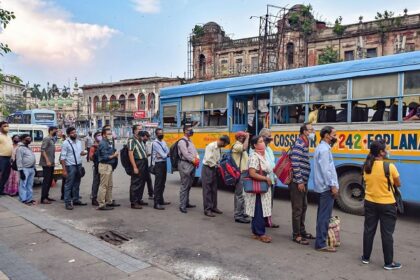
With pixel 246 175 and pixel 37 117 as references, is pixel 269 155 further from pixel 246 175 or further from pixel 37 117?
pixel 37 117

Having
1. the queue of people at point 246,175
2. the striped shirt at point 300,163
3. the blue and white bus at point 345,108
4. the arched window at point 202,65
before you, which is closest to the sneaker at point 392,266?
the queue of people at point 246,175

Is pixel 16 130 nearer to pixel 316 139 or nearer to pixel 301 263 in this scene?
pixel 316 139

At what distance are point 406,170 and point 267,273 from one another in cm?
394

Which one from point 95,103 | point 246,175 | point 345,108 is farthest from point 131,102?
point 246,175

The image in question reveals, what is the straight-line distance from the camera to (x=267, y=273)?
198 inches

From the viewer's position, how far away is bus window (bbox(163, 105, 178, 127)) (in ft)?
41.5

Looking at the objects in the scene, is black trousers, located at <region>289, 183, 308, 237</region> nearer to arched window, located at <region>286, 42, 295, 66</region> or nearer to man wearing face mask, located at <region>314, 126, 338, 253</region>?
man wearing face mask, located at <region>314, 126, 338, 253</region>

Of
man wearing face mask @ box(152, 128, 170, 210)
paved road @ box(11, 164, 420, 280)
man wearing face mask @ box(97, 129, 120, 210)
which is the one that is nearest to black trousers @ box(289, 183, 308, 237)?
paved road @ box(11, 164, 420, 280)

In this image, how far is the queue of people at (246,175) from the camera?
5168 mm

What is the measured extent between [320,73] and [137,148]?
4.32 m

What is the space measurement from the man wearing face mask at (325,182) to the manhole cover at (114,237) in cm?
306

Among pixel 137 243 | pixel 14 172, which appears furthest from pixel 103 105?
pixel 137 243

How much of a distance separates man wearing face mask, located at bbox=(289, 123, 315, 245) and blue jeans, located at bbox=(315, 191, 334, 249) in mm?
362

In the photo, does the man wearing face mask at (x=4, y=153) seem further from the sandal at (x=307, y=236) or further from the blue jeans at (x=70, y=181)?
the sandal at (x=307, y=236)
